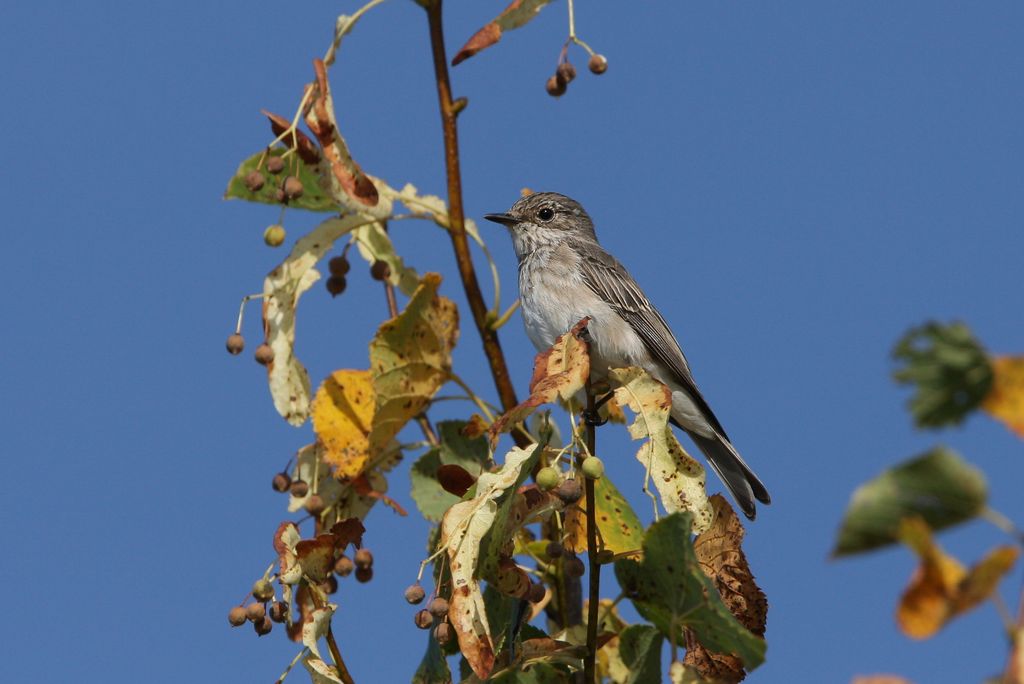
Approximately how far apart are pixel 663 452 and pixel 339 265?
1352mm

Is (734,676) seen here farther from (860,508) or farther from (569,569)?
(860,508)

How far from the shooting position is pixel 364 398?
3752mm

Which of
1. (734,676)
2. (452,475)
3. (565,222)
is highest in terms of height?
(565,222)

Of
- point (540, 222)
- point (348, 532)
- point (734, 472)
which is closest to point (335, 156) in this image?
point (348, 532)

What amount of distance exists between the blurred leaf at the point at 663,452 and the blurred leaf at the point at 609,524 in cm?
27

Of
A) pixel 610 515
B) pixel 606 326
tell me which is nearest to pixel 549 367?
pixel 610 515

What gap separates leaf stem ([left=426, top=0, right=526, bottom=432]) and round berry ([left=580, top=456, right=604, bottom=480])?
0.80 m

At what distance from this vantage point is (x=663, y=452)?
328 cm

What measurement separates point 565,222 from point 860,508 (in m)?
6.20

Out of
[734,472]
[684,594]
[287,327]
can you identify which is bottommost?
[684,594]

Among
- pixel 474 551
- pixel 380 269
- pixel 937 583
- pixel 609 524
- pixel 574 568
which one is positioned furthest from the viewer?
pixel 380 269

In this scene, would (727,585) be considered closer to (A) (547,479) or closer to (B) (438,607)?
(A) (547,479)

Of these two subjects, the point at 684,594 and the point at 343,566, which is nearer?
the point at 684,594

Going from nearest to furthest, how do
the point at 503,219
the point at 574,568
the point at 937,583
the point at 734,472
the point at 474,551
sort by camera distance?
the point at 937,583
the point at 474,551
the point at 574,568
the point at 734,472
the point at 503,219
